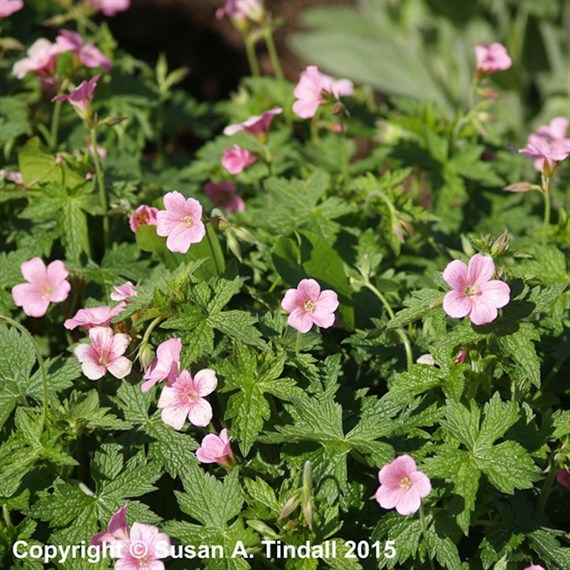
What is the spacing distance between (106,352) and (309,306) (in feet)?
1.39

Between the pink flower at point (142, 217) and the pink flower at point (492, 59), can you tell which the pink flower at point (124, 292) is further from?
the pink flower at point (492, 59)

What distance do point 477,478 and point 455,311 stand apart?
301mm

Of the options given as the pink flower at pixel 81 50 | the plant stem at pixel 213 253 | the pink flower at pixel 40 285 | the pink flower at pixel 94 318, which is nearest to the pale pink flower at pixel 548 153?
the plant stem at pixel 213 253

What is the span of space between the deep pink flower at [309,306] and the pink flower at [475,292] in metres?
0.24

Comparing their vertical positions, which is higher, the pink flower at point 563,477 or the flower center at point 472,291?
the flower center at point 472,291

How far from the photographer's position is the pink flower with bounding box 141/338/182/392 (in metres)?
1.77

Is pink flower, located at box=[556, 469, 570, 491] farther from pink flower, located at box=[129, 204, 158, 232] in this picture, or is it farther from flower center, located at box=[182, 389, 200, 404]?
pink flower, located at box=[129, 204, 158, 232]

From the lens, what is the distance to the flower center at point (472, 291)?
1680 millimetres

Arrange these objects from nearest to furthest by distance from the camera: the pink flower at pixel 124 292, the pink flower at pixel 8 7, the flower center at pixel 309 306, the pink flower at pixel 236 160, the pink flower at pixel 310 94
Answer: the flower center at pixel 309 306 < the pink flower at pixel 124 292 < the pink flower at pixel 310 94 < the pink flower at pixel 236 160 < the pink flower at pixel 8 7

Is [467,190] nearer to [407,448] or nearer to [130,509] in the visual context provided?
[407,448]

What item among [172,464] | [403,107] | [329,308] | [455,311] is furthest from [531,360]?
[403,107]

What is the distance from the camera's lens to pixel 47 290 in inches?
82.0

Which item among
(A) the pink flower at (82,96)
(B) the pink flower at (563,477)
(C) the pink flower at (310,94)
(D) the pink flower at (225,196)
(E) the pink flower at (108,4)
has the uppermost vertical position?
(A) the pink flower at (82,96)

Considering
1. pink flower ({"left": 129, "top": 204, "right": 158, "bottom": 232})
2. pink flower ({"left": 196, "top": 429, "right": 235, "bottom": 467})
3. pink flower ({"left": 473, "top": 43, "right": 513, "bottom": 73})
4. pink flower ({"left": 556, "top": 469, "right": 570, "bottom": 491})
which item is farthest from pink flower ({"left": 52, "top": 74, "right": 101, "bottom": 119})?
pink flower ({"left": 556, "top": 469, "right": 570, "bottom": 491})
